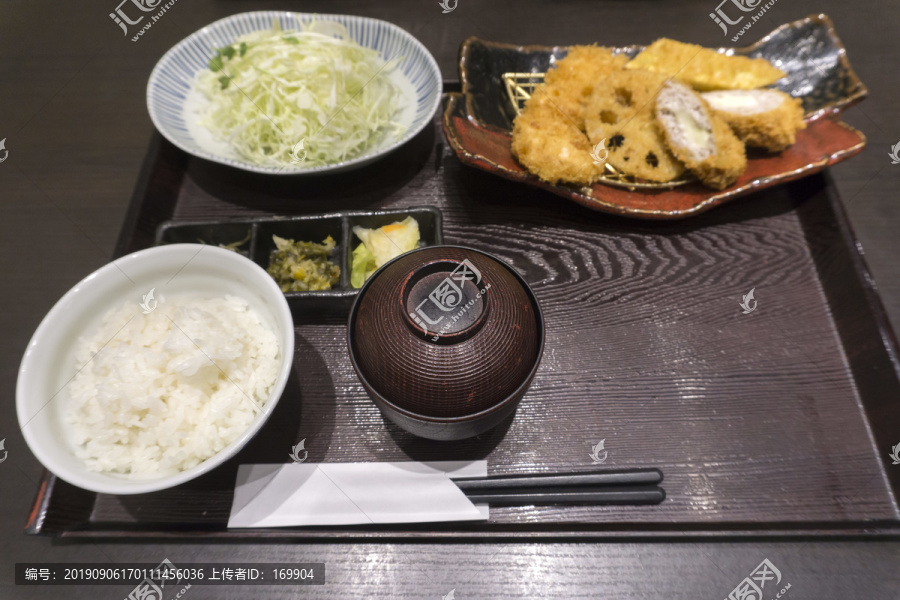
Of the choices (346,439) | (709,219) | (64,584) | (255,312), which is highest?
(709,219)

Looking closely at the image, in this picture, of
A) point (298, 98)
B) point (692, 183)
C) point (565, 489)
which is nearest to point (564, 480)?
point (565, 489)

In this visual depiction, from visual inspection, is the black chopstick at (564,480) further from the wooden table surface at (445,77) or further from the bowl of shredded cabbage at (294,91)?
the bowl of shredded cabbage at (294,91)

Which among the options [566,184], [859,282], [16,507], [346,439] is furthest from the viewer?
[566,184]

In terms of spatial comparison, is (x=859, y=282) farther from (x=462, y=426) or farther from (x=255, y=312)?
(x=255, y=312)

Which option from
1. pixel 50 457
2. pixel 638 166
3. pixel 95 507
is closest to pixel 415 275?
pixel 50 457

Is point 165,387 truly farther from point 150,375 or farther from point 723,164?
point 723,164

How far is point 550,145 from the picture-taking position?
1843 millimetres

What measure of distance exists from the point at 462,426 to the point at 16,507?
55.0 inches

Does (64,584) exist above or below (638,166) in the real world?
below

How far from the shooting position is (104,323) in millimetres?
1356

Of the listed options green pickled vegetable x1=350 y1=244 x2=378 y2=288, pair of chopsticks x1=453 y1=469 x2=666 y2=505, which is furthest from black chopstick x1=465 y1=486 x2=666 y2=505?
green pickled vegetable x1=350 y1=244 x2=378 y2=288

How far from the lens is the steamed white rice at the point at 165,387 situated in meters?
1.19

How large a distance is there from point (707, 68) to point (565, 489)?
2.09 metres

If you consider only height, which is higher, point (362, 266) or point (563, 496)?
point (362, 266)
